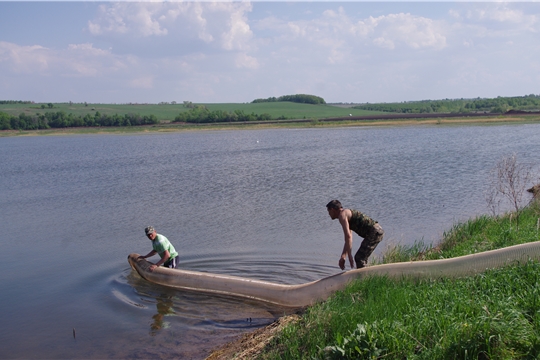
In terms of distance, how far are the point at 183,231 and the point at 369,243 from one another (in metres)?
8.79

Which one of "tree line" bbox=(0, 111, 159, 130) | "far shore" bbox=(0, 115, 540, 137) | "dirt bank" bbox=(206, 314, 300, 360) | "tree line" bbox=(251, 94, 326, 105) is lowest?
"dirt bank" bbox=(206, 314, 300, 360)

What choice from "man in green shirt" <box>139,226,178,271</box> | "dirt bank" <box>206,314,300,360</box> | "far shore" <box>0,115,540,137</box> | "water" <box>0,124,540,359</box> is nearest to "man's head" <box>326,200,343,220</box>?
"dirt bank" <box>206,314,300,360</box>

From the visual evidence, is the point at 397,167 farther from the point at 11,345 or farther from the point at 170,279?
the point at 11,345

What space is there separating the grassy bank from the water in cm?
242

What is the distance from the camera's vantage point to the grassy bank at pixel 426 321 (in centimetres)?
528

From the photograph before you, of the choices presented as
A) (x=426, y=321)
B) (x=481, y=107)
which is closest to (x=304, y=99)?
(x=481, y=107)

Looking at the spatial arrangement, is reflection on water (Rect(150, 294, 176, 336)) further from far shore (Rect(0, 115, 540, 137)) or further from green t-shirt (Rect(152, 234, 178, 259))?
far shore (Rect(0, 115, 540, 137))

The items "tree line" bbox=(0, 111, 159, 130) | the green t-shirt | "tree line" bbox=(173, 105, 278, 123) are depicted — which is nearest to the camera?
the green t-shirt

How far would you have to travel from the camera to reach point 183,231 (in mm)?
16672

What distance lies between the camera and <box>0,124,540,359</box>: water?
31.8 ft

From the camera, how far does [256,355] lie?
6844mm

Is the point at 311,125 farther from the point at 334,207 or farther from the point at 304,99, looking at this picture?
the point at 304,99

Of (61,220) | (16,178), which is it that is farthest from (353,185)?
(16,178)

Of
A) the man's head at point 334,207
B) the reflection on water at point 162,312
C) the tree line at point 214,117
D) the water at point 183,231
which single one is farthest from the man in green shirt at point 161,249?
the tree line at point 214,117
